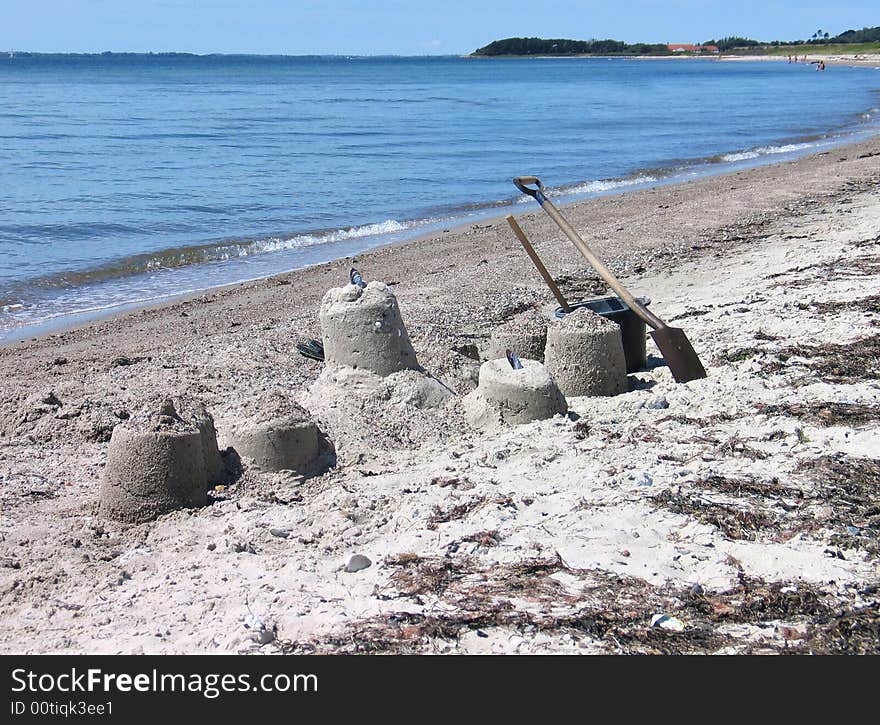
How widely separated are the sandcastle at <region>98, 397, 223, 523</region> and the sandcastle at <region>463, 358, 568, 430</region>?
1.66m

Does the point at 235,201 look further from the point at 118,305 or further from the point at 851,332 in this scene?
the point at 851,332

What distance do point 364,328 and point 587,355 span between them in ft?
4.64

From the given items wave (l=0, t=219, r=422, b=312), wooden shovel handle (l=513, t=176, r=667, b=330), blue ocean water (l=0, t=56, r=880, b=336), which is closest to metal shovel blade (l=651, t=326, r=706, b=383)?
wooden shovel handle (l=513, t=176, r=667, b=330)

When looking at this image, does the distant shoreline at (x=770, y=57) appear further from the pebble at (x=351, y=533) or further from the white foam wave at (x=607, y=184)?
the pebble at (x=351, y=533)

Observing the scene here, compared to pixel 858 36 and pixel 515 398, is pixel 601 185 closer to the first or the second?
pixel 515 398

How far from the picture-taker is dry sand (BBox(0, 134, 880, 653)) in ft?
10.7

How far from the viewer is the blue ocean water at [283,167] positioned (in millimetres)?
13086

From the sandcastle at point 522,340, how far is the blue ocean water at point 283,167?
5951 millimetres

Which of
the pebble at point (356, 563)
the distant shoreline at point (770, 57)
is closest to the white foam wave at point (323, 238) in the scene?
the pebble at point (356, 563)

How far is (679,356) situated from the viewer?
19.6ft

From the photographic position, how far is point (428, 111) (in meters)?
42.3

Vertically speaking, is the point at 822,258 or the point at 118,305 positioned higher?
the point at 822,258
